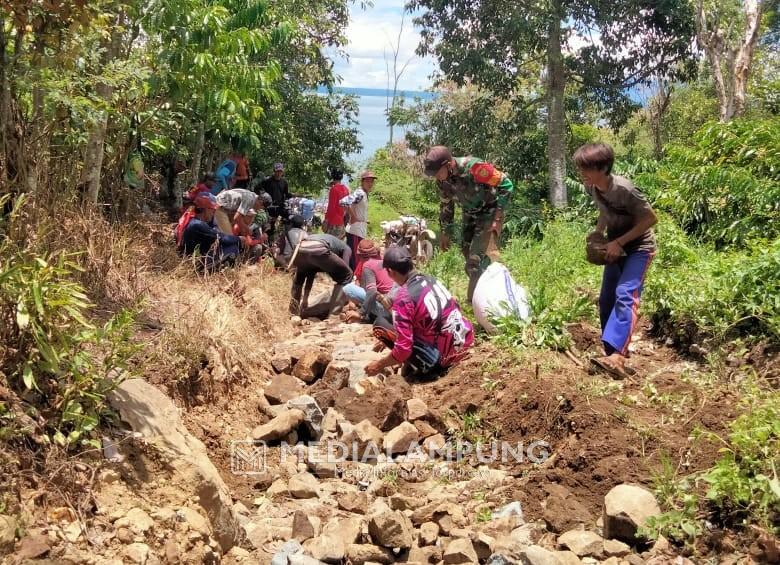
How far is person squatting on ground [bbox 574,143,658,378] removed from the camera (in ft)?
15.9

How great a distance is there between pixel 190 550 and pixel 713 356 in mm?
3637

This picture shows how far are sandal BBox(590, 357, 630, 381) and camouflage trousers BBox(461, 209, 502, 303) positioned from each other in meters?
1.93

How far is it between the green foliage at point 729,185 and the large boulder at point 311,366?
410 centimetres

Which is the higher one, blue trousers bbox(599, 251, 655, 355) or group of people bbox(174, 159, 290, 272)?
blue trousers bbox(599, 251, 655, 355)

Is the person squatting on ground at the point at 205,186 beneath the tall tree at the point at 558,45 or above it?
beneath

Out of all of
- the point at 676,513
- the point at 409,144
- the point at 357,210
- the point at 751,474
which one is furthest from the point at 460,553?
the point at 409,144

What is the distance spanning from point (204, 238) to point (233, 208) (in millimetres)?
686

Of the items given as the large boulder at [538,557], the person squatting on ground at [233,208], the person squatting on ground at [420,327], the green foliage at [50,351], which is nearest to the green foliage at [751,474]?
the large boulder at [538,557]

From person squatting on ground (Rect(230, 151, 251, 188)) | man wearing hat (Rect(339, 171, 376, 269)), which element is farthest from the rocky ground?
person squatting on ground (Rect(230, 151, 251, 188))

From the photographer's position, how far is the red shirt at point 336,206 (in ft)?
34.7

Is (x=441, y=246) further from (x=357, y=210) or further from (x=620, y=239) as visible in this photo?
(x=620, y=239)

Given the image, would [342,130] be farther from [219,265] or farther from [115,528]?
[115,528]

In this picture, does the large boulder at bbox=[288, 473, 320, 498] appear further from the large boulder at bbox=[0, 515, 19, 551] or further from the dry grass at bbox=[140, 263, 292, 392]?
the large boulder at bbox=[0, 515, 19, 551]

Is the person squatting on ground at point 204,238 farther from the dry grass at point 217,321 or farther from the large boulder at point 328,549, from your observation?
the large boulder at point 328,549
